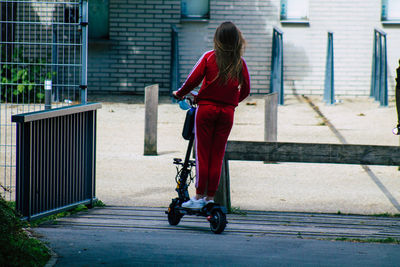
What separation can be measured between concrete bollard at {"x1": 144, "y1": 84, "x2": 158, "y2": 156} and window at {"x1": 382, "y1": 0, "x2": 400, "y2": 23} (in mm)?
8990

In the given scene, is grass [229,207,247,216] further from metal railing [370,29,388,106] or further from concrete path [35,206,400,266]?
metal railing [370,29,388,106]

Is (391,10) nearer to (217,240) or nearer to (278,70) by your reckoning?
(278,70)

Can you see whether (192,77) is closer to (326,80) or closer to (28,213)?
(28,213)

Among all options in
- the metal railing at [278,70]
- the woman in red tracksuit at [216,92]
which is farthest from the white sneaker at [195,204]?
the metal railing at [278,70]

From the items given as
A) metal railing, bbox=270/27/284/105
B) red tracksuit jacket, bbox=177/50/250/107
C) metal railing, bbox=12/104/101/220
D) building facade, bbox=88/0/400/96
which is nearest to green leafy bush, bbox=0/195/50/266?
metal railing, bbox=12/104/101/220

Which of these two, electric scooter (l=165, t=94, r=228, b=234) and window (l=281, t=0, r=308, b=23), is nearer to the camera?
electric scooter (l=165, t=94, r=228, b=234)

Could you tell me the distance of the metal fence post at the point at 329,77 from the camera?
1589cm

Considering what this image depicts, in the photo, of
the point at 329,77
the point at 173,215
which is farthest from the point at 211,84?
the point at 329,77

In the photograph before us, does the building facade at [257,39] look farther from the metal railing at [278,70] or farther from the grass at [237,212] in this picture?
the grass at [237,212]

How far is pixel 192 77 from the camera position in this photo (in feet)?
17.5

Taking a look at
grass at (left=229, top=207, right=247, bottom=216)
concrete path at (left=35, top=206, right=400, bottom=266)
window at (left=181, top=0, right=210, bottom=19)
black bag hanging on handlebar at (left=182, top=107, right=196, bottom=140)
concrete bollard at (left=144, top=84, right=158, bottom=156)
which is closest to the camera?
concrete path at (left=35, top=206, right=400, bottom=266)

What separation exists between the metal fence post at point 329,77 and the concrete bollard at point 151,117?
263 inches

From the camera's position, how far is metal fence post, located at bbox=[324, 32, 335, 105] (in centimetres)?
1589

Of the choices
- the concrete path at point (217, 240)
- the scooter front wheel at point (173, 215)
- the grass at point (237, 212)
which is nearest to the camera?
the concrete path at point (217, 240)
